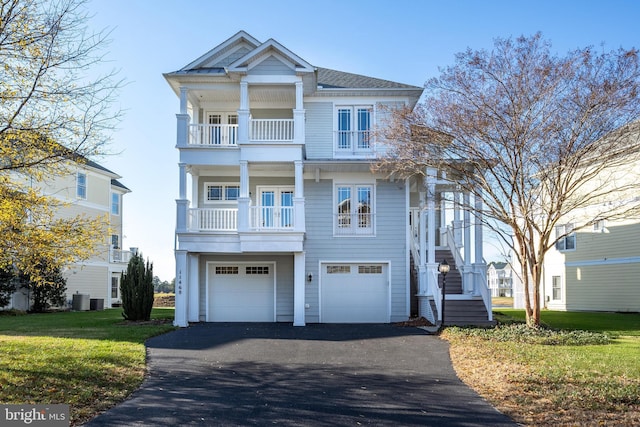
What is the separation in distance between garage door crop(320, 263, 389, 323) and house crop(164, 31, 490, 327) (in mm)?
35

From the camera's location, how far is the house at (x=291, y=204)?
18609 millimetres

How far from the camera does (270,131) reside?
19297 mm

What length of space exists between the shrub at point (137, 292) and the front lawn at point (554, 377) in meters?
10.1

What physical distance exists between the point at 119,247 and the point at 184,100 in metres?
19.5

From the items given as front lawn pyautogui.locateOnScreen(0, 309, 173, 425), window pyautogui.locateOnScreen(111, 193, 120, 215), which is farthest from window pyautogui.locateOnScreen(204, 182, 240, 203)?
window pyautogui.locateOnScreen(111, 193, 120, 215)

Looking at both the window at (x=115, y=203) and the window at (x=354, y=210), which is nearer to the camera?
the window at (x=354, y=210)

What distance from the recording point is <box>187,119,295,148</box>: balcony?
19.3m

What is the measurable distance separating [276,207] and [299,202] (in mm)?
801

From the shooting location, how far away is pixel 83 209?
31281 mm

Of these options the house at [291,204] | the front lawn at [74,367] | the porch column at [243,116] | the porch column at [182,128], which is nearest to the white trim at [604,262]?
the house at [291,204]

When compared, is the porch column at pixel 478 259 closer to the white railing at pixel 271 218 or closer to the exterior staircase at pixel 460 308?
the exterior staircase at pixel 460 308

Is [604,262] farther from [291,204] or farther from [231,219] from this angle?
[231,219]

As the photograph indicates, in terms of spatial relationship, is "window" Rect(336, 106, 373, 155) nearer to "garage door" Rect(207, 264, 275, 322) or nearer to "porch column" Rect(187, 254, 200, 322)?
"garage door" Rect(207, 264, 275, 322)

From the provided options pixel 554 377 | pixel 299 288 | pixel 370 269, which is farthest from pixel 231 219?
pixel 554 377
